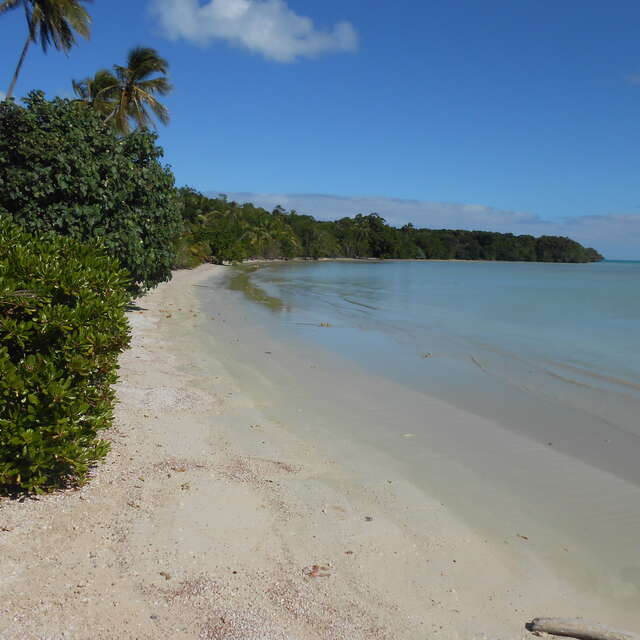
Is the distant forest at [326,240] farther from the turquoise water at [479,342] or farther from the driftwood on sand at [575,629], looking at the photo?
the driftwood on sand at [575,629]

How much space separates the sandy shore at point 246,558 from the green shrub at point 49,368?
13.1 inches

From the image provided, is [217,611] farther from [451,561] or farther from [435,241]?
[435,241]

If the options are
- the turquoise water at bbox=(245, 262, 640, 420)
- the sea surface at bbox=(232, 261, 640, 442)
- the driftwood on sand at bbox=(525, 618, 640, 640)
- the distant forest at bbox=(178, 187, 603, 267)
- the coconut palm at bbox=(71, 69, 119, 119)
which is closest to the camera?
the driftwood on sand at bbox=(525, 618, 640, 640)

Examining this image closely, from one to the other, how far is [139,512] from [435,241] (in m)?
145

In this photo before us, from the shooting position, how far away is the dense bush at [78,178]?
10336 mm

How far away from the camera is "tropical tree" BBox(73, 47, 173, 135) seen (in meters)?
27.5

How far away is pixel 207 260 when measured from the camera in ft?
195

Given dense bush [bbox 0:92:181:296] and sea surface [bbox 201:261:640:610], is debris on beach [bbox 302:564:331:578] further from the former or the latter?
dense bush [bbox 0:92:181:296]

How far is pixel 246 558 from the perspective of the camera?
3619 mm

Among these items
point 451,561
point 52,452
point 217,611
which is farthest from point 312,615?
point 52,452

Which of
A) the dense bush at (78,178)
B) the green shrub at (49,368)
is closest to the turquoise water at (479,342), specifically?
the dense bush at (78,178)

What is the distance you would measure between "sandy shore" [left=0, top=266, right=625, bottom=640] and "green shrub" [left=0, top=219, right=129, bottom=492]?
33 cm

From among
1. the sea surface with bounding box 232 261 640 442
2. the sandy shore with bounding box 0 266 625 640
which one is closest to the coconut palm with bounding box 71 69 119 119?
the sea surface with bounding box 232 261 640 442

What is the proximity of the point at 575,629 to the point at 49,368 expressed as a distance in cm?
350
